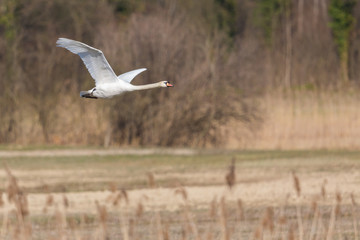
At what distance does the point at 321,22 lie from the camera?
55250 mm

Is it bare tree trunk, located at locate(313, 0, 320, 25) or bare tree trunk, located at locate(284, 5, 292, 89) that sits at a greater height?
bare tree trunk, located at locate(313, 0, 320, 25)

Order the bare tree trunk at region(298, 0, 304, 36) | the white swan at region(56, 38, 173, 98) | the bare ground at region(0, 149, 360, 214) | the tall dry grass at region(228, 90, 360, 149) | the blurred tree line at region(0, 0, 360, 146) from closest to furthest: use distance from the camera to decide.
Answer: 1. the white swan at region(56, 38, 173, 98)
2. the bare ground at region(0, 149, 360, 214)
3. the tall dry grass at region(228, 90, 360, 149)
4. the blurred tree line at region(0, 0, 360, 146)
5. the bare tree trunk at region(298, 0, 304, 36)

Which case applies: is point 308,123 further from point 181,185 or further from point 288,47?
point 288,47

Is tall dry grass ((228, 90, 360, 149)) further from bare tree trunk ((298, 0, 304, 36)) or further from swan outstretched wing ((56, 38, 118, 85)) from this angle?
bare tree trunk ((298, 0, 304, 36))

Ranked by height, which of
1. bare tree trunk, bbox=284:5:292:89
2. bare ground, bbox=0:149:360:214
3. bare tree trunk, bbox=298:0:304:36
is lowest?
bare ground, bbox=0:149:360:214

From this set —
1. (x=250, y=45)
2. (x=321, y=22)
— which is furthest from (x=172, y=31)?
(x=321, y=22)

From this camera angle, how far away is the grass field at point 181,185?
1352 centimetres

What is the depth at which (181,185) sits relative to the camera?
1889cm

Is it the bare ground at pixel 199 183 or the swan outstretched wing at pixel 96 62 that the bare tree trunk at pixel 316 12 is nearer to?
the bare ground at pixel 199 183

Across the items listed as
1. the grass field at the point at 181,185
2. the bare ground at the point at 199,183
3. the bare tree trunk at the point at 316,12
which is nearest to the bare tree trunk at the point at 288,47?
the bare tree trunk at the point at 316,12

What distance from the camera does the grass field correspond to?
13.5m

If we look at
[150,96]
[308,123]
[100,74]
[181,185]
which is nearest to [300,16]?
[308,123]

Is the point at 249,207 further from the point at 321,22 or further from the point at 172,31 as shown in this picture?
the point at 321,22

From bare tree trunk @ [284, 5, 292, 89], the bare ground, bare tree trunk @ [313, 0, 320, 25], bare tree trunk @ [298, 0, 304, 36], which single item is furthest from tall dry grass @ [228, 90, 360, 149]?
bare tree trunk @ [313, 0, 320, 25]
